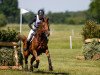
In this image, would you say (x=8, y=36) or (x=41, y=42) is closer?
(x=41, y=42)

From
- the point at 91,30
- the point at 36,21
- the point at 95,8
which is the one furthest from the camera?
the point at 95,8

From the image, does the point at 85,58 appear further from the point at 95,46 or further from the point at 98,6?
the point at 98,6

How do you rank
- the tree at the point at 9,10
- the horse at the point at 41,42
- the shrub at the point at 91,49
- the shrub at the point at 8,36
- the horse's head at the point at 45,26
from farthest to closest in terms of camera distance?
the tree at the point at 9,10
the shrub at the point at 91,49
the shrub at the point at 8,36
the horse at the point at 41,42
the horse's head at the point at 45,26

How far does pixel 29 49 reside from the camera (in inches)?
651

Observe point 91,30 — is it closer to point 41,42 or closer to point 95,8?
point 41,42

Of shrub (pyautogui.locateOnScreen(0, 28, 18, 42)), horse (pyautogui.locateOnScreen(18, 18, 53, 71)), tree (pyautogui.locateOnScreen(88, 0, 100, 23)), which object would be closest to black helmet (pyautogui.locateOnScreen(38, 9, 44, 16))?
horse (pyautogui.locateOnScreen(18, 18, 53, 71))

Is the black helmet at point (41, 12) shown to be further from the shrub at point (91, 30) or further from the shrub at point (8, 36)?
the shrub at point (91, 30)

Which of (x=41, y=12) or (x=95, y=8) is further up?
(x=41, y=12)

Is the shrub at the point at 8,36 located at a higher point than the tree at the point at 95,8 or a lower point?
higher

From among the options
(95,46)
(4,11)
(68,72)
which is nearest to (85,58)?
(95,46)

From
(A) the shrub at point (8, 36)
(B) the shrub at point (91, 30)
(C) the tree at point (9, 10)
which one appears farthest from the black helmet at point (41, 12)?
(C) the tree at point (9, 10)

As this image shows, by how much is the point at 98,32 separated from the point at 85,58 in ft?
6.67

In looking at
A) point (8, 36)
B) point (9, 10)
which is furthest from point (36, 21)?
point (9, 10)

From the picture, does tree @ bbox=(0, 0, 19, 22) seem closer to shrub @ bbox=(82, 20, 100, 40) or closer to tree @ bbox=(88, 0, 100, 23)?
tree @ bbox=(88, 0, 100, 23)
